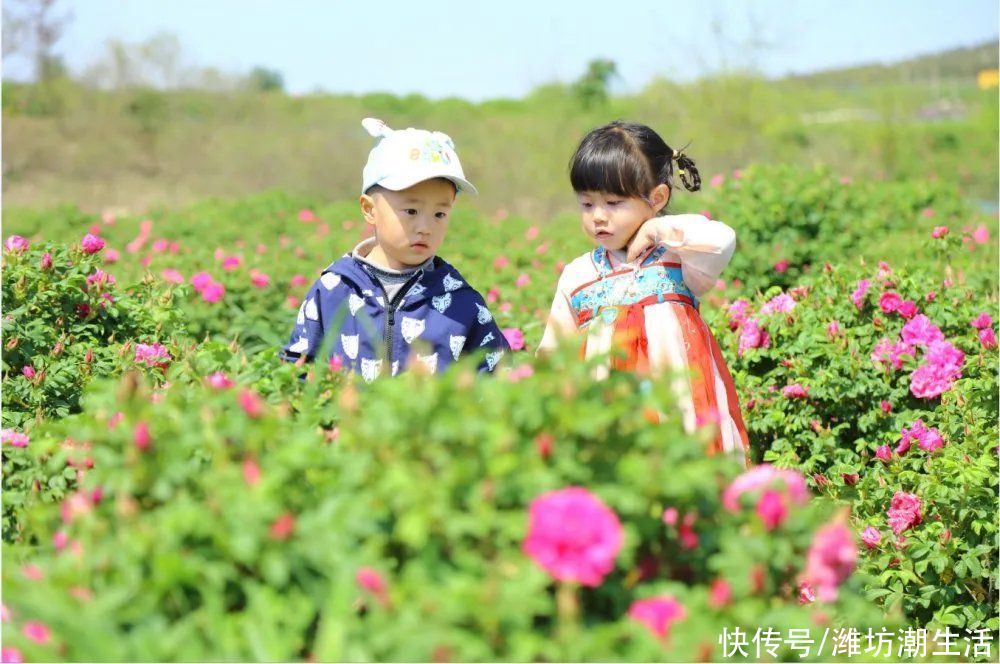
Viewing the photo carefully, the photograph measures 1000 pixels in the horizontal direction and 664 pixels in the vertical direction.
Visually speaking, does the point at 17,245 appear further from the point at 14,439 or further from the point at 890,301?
the point at 890,301

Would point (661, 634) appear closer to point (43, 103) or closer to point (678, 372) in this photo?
point (678, 372)

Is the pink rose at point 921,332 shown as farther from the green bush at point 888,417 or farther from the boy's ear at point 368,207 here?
the boy's ear at point 368,207

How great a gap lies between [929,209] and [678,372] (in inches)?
295

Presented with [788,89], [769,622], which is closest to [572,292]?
[769,622]

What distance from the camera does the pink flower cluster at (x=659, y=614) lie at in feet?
4.54

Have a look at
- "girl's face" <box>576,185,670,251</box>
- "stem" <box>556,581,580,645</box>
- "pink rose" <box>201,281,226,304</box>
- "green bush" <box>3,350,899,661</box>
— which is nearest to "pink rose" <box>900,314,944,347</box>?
"girl's face" <box>576,185,670,251</box>

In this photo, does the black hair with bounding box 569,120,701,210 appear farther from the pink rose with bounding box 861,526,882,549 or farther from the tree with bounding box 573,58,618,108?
the tree with bounding box 573,58,618,108

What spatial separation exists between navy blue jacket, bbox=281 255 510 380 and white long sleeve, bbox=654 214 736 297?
0.56m

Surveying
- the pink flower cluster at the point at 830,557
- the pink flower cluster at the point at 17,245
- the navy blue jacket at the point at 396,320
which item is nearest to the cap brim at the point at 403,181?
the navy blue jacket at the point at 396,320

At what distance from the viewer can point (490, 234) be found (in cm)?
921

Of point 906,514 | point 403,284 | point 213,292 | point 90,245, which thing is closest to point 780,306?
point 906,514

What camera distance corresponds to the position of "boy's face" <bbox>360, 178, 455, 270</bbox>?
3.03 m

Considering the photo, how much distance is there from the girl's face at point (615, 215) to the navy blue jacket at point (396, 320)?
15.5 inches

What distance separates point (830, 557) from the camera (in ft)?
4.83
